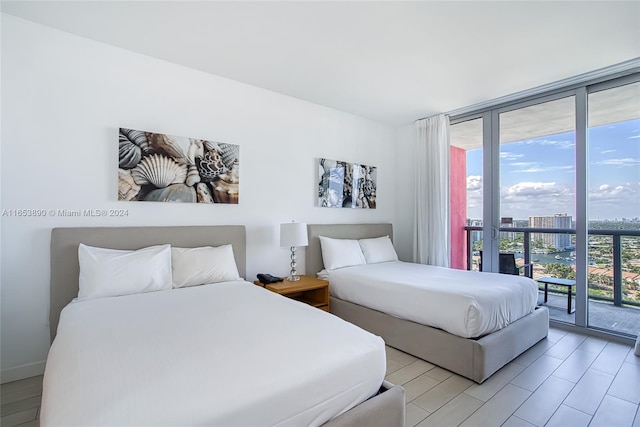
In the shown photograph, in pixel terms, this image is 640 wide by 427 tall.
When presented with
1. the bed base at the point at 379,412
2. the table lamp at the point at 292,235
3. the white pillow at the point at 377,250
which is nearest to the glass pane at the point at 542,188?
the white pillow at the point at 377,250

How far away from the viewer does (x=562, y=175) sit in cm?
333

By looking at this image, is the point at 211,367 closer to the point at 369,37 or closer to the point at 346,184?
the point at 369,37

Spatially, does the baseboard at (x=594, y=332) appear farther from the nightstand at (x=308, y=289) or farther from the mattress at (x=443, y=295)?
the nightstand at (x=308, y=289)

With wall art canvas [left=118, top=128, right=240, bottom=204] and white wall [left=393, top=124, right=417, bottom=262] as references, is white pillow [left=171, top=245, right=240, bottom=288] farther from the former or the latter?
white wall [left=393, top=124, right=417, bottom=262]

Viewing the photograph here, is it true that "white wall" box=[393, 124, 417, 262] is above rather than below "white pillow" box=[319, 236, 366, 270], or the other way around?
above

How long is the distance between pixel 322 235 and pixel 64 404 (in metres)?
A: 2.97

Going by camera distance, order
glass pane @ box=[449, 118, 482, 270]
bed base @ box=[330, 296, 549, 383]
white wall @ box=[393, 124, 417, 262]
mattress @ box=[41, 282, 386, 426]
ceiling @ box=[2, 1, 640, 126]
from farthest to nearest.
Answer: white wall @ box=[393, 124, 417, 262] < glass pane @ box=[449, 118, 482, 270] < bed base @ box=[330, 296, 549, 383] < ceiling @ box=[2, 1, 640, 126] < mattress @ box=[41, 282, 386, 426]

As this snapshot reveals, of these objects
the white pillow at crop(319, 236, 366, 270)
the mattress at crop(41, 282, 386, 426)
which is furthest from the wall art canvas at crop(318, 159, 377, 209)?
the mattress at crop(41, 282, 386, 426)

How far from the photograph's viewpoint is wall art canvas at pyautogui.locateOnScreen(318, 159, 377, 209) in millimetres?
3889

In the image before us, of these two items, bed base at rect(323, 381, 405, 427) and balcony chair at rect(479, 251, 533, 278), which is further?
balcony chair at rect(479, 251, 533, 278)

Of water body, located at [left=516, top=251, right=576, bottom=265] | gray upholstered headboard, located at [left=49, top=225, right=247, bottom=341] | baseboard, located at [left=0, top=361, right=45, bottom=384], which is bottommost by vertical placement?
baseboard, located at [left=0, top=361, right=45, bottom=384]

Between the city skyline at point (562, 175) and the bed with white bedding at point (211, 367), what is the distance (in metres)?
3.12

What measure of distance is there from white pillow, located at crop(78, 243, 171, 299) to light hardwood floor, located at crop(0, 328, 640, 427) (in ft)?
2.51

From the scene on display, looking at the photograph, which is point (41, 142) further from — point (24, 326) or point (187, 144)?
point (24, 326)
